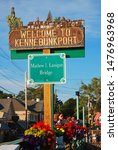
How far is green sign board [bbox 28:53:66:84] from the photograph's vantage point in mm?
6446

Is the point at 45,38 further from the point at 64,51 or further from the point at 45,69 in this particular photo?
the point at 45,69

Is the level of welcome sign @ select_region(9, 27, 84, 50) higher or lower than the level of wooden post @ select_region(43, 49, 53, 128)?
higher

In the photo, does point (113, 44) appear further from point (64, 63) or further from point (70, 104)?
point (70, 104)

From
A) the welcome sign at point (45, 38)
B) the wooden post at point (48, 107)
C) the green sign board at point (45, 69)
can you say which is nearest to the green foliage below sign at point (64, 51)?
the welcome sign at point (45, 38)

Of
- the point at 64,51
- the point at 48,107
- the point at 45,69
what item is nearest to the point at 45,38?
the point at 64,51

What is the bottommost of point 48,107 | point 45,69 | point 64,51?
point 48,107

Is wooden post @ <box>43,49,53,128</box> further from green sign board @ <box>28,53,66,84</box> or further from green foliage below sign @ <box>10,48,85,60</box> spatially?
green sign board @ <box>28,53,66,84</box>

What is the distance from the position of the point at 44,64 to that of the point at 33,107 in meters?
76.2

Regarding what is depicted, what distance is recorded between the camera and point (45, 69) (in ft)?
21.0

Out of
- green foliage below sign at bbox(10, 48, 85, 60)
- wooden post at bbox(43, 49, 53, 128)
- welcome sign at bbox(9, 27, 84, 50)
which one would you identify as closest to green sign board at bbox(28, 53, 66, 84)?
wooden post at bbox(43, 49, 53, 128)

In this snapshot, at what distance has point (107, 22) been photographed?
231 centimetres

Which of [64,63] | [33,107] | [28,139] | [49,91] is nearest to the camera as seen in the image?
[28,139]

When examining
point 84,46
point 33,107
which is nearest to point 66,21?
point 84,46

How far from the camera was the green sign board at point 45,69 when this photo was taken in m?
6.45
